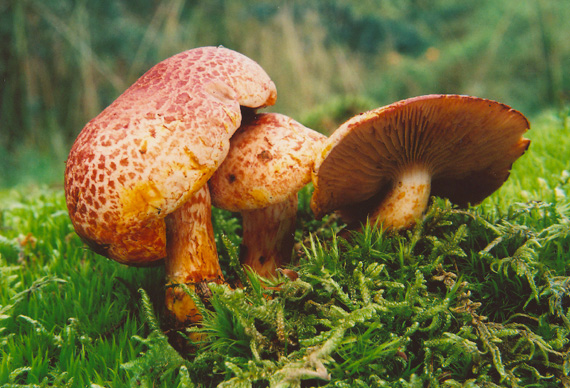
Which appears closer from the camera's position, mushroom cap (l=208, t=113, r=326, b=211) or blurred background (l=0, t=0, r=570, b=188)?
→ mushroom cap (l=208, t=113, r=326, b=211)

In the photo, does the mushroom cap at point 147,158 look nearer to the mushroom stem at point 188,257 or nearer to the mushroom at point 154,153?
the mushroom at point 154,153

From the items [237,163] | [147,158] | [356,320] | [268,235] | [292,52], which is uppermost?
[292,52]

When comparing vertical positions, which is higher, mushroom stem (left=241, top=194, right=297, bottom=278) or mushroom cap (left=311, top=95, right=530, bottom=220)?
mushroom cap (left=311, top=95, right=530, bottom=220)

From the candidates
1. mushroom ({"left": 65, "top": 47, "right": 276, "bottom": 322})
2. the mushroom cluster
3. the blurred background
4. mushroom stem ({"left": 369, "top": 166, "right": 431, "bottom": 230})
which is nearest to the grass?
mushroom stem ({"left": 369, "top": 166, "right": 431, "bottom": 230})

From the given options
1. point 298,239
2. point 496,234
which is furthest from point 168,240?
point 496,234

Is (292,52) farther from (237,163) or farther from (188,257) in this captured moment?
(188,257)

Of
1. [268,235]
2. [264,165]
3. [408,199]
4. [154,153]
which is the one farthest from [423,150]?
[154,153]

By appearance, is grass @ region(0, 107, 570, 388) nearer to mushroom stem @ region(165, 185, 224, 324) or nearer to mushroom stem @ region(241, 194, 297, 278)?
mushroom stem @ region(165, 185, 224, 324)
